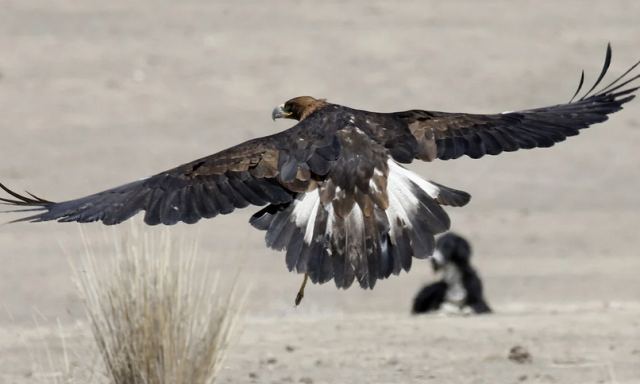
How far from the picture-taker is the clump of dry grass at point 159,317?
26.3ft

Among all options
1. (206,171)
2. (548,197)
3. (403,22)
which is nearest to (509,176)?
(548,197)

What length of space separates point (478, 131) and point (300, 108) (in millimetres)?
1109

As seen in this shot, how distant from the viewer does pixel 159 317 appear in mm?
7988

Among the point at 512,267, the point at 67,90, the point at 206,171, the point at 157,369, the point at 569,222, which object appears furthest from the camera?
the point at 67,90

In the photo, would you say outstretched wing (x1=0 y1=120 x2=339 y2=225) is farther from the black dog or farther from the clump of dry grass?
the black dog

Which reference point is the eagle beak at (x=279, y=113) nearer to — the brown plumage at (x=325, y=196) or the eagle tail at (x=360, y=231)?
the brown plumage at (x=325, y=196)

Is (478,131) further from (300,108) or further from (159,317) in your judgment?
(159,317)

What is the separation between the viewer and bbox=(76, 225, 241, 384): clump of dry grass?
26.3 feet

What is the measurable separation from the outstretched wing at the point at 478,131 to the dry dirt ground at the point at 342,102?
150 centimetres

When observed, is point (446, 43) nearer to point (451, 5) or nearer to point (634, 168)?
point (451, 5)

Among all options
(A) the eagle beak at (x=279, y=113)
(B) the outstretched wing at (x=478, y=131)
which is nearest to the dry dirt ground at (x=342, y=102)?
(A) the eagle beak at (x=279, y=113)

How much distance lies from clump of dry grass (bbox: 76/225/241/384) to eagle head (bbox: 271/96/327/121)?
1746 mm

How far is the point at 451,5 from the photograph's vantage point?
24.1 meters

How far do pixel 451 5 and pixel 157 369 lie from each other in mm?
16590
